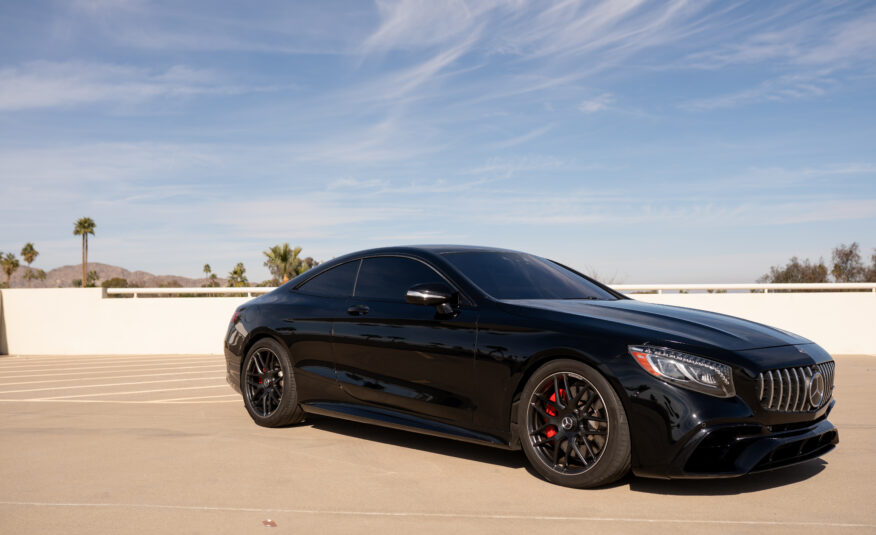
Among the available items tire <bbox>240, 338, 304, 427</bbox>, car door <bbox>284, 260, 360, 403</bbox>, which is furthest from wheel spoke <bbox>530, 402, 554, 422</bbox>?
tire <bbox>240, 338, 304, 427</bbox>

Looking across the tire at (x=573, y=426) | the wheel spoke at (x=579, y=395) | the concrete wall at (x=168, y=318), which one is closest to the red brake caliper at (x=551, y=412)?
the tire at (x=573, y=426)

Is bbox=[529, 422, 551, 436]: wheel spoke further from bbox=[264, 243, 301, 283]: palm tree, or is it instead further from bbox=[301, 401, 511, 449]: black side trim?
bbox=[264, 243, 301, 283]: palm tree

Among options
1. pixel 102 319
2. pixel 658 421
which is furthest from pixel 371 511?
pixel 102 319

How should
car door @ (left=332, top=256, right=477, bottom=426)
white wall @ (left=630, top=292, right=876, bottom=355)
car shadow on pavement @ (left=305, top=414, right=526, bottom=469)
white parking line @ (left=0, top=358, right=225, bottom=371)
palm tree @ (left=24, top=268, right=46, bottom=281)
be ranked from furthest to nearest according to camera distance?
palm tree @ (left=24, top=268, right=46, bottom=281)
white wall @ (left=630, top=292, right=876, bottom=355)
white parking line @ (left=0, top=358, right=225, bottom=371)
car shadow on pavement @ (left=305, top=414, right=526, bottom=469)
car door @ (left=332, top=256, right=477, bottom=426)

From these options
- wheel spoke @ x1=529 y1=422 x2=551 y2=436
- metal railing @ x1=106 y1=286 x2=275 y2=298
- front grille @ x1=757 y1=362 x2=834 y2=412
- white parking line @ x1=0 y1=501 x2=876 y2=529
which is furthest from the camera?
metal railing @ x1=106 y1=286 x2=275 y2=298

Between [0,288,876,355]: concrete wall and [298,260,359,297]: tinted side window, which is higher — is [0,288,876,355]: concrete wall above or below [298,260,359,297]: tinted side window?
below

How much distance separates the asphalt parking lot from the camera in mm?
4008

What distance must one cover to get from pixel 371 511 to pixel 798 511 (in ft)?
7.43

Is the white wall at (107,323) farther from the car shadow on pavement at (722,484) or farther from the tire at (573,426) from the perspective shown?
the car shadow on pavement at (722,484)

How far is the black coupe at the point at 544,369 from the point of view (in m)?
4.33

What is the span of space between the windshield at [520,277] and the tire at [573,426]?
87cm

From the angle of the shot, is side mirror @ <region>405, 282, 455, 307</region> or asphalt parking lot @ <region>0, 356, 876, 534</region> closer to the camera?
asphalt parking lot @ <region>0, 356, 876, 534</region>

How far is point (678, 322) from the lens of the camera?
486 cm

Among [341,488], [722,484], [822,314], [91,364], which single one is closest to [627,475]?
[722,484]
